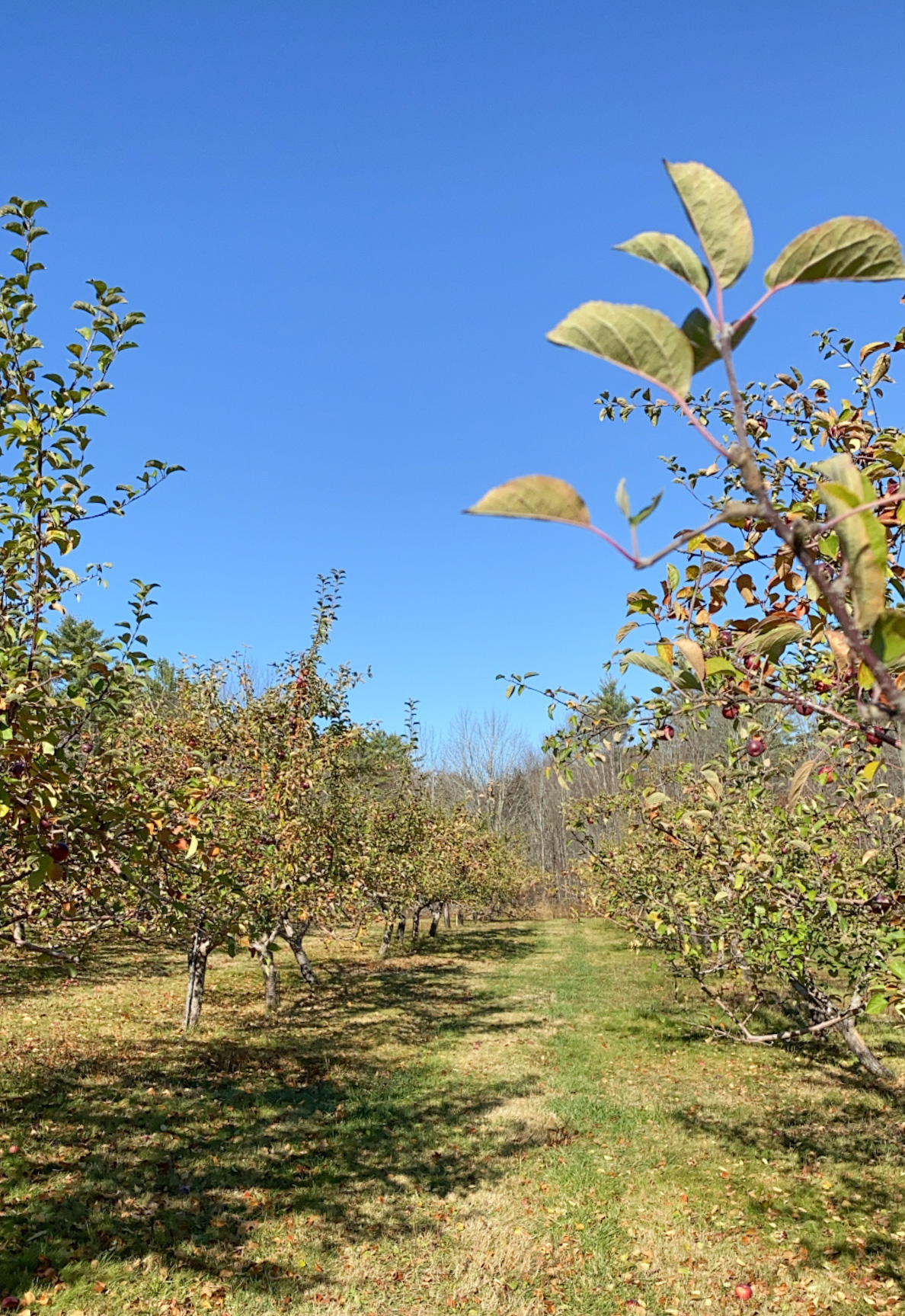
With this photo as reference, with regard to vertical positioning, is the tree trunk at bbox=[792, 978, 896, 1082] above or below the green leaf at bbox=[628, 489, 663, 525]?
below

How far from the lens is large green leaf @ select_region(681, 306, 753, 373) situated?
0.72 metres

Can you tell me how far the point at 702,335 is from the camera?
723 mm

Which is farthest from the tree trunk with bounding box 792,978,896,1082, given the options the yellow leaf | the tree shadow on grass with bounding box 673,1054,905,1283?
the yellow leaf

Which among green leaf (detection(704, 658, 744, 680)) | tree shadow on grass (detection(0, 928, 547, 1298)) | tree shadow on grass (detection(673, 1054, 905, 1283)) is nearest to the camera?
green leaf (detection(704, 658, 744, 680))

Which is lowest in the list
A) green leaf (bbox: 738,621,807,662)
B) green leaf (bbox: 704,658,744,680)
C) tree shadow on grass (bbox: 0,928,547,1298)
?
tree shadow on grass (bbox: 0,928,547,1298)

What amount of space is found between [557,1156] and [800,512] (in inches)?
271

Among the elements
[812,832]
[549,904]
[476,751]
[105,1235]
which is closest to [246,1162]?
[105,1235]

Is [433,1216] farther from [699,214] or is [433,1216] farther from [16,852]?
[699,214]

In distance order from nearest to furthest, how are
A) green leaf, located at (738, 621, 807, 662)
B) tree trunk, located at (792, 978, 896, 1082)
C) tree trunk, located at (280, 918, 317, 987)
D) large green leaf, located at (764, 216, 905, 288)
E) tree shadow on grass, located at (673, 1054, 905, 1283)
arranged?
large green leaf, located at (764, 216, 905, 288) < green leaf, located at (738, 621, 807, 662) < tree shadow on grass, located at (673, 1054, 905, 1283) < tree trunk, located at (792, 978, 896, 1082) < tree trunk, located at (280, 918, 317, 987)

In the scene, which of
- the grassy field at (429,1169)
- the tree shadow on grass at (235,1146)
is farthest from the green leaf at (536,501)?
the tree shadow on grass at (235,1146)

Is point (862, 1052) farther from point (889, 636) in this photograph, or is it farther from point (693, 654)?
point (889, 636)

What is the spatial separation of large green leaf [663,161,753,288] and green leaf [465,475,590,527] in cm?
25

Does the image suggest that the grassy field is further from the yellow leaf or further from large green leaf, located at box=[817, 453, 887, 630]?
large green leaf, located at box=[817, 453, 887, 630]

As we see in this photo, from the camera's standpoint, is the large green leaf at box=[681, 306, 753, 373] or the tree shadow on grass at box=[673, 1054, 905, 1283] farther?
the tree shadow on grass at box=[673, 1054, 905, 1283]
